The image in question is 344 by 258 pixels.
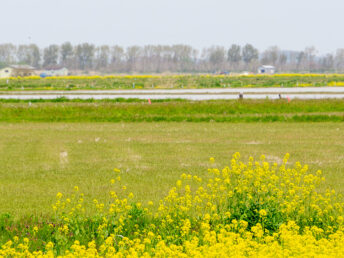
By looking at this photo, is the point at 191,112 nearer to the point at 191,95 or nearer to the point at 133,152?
the point at 133,152

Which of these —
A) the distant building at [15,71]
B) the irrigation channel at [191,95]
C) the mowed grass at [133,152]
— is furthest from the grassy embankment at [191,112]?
the distant building at [15,71]

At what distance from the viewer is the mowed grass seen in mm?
12570

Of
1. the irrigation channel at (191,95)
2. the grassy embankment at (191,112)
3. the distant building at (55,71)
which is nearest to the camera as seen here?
the grassy embankment at (191,112)

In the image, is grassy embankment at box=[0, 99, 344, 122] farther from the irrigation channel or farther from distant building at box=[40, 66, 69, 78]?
distant building at box=[40, 66, 69, 78]

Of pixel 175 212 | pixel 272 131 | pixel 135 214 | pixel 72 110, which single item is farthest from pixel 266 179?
pixel 72 110

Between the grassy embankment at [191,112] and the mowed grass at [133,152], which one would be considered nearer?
the mowed grass at [133,152]

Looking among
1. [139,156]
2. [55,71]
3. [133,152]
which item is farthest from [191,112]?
[55,71]

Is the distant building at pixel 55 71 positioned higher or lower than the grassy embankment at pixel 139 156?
higher

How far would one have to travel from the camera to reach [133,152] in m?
18.3

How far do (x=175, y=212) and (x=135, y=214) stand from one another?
816mm

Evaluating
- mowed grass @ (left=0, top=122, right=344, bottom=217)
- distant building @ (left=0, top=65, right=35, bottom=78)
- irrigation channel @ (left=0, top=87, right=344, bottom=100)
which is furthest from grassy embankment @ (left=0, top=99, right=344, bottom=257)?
distant building @ (left=0, top=65, right=35, bottom=78)

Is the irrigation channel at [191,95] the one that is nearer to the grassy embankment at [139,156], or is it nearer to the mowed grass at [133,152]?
the grassy embankment at [139,156]

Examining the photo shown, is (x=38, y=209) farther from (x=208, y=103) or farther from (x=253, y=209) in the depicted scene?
(x=208, y=103)

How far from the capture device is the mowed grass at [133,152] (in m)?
12.6
